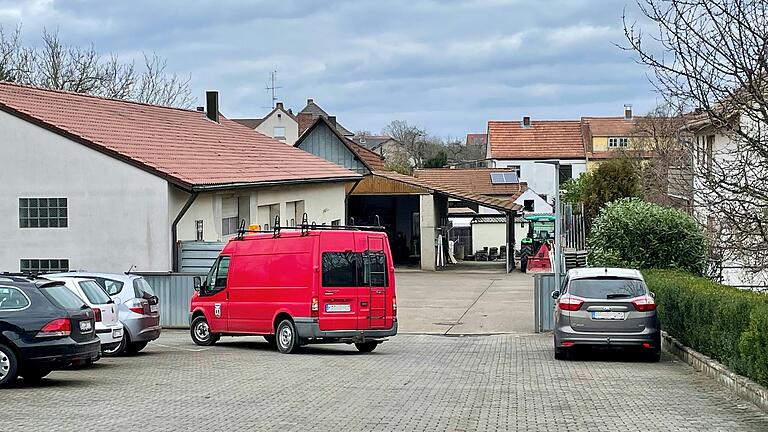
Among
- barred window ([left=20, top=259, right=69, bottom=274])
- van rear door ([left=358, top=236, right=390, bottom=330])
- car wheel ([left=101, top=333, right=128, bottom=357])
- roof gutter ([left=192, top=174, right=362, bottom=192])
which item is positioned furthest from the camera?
barred window ([left=20, top=259, right=69, bottom=274])

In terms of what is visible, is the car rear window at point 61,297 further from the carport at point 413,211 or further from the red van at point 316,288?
the carport at point 413,211

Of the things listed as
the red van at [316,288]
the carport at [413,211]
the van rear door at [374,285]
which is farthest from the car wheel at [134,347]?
the carport at [413,211]

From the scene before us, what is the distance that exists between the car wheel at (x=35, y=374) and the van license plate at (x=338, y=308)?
6208 mm

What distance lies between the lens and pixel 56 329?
1460 cm

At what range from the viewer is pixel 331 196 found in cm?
4416

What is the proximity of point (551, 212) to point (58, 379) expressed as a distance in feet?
178

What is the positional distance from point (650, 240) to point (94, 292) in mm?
14994

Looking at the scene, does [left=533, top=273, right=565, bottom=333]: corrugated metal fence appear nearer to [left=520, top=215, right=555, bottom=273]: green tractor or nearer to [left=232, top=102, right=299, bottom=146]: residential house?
[left=520, top=215, right=555, bottom=273]: green tractor

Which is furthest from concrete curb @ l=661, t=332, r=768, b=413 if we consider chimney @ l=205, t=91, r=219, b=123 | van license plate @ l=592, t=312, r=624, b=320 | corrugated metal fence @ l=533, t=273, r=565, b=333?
chimney @ l=205, t=91, r=219, b=123

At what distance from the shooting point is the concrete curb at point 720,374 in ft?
42.7

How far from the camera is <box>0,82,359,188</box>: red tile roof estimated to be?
29.3 meters

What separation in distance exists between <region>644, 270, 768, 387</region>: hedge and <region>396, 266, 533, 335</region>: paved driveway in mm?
7171

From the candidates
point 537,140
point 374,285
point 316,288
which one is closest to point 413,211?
point 537,140

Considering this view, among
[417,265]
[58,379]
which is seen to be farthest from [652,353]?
[417,265]
